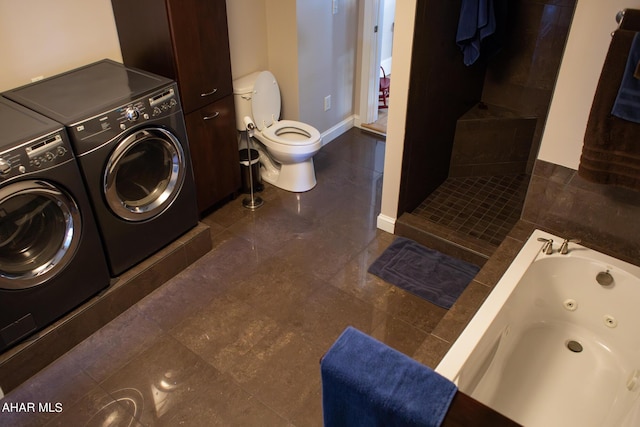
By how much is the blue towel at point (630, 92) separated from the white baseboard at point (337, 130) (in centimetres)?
259

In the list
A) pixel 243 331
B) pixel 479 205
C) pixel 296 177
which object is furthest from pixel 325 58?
pixel 243 331

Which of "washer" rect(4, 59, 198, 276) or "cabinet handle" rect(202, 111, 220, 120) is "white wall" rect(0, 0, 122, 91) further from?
"cabinet handle" rect(202, 111, 220, 120)

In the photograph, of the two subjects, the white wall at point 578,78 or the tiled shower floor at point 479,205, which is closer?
the white wall at point 578,78

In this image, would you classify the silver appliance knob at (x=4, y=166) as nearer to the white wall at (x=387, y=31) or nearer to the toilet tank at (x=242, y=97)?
the toilet tank at (x=242, y=97)

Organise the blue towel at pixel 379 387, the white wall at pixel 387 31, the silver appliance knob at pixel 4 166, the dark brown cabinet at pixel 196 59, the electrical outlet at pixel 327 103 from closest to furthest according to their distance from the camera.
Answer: the blue towel at pixel 379 387, the silver appliance knob at pixel 4 166, the dark brown cabinet at pixel 196 59, the electrical outlet at pixel 327 103, the white wall at pixel 387 31

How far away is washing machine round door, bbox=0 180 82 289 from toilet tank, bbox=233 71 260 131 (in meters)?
1.39

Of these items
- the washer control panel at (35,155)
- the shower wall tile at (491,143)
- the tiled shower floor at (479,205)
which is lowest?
the tiled shower floor at (479,205)

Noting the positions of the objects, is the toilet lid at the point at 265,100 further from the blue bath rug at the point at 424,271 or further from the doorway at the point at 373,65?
the blue bath rug at the point at 424,271

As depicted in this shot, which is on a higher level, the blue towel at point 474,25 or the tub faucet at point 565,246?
Answer: the blue towel at point 474,25

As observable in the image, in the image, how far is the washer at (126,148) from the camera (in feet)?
7.91

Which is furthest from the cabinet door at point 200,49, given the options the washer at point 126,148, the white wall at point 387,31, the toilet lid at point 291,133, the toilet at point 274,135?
the white wall at point 387,31

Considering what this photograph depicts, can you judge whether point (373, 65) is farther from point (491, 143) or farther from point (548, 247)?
point (548, 247)

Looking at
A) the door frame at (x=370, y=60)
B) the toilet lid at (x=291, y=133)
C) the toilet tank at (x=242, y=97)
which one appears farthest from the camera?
the door frame at (x=370, y=60)

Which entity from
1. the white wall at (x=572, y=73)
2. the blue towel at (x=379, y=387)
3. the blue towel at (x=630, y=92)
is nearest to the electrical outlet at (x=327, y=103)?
the white wall at (x=572, y=73)
